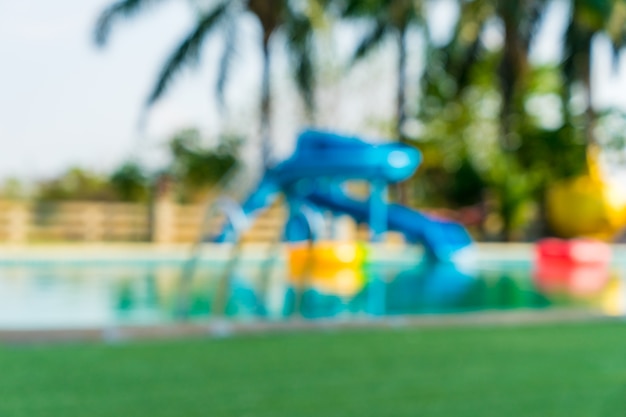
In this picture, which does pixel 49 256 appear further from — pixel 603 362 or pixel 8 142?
pixel 8 142

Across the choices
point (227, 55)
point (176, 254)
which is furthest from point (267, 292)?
point (227, 55)

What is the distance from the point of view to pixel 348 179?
39.3 ft

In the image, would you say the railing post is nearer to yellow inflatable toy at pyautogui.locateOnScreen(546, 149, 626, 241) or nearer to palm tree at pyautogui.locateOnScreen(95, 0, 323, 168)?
palm tree at pyautogui.locateOnScreen(95, 0, 323, 168)

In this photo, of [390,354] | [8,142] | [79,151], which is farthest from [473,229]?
[390,354]

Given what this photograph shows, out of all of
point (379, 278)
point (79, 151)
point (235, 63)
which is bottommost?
point (379, 278)

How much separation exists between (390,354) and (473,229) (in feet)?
55.8

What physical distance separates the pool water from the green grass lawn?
77cm

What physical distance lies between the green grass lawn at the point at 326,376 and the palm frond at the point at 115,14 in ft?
49.6

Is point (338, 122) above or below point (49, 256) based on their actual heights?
above

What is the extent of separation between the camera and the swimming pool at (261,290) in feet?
24.0

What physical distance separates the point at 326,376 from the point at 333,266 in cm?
856

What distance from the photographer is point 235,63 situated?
65.1ft

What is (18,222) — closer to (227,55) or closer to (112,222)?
(112,222)

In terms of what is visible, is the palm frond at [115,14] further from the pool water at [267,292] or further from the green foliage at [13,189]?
the pool water at [267,292]
